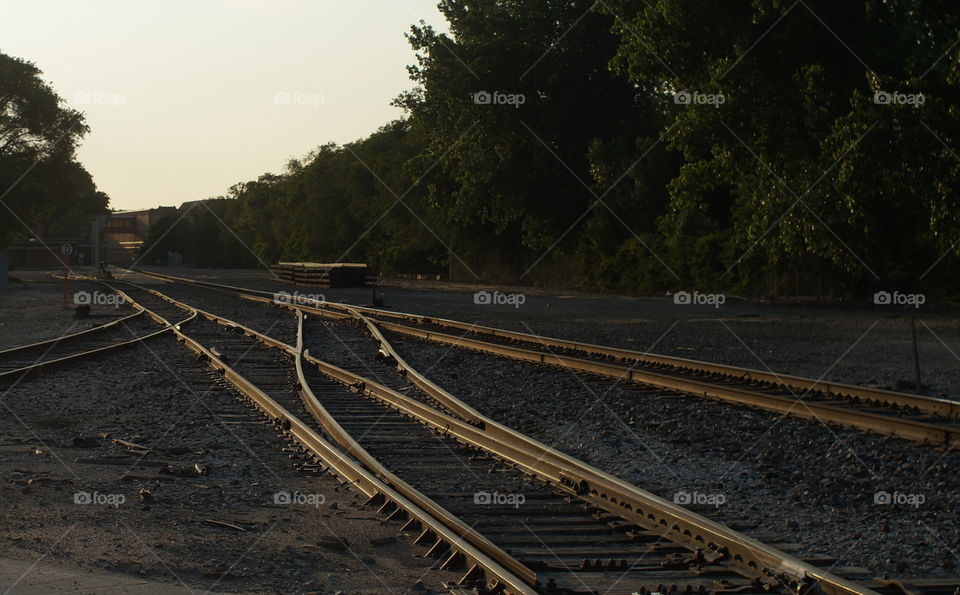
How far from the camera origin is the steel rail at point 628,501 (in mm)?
5305

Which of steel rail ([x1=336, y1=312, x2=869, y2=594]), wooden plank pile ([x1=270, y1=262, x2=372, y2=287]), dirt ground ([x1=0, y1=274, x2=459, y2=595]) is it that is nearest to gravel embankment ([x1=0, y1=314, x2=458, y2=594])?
dirt ground ([x1=0, y1=274, x2=459, y2=595])

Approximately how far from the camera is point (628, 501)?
6.90 metres

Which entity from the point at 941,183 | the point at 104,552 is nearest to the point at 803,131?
the point at 941,183

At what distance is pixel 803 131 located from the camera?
2614cm

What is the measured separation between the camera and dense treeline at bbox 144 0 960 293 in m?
22.3

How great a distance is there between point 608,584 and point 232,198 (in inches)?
6634

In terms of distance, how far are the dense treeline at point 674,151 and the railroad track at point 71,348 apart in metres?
14.0

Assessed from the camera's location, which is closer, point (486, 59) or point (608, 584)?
point (608, 584)

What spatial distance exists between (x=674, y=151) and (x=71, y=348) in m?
27.6

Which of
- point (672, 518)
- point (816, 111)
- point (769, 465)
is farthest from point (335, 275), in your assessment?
point (672, 518)

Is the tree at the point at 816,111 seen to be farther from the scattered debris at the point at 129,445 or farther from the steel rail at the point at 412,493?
the scattered debris at the point at 129,445

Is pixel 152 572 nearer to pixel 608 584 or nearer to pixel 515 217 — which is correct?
pixel 608 584

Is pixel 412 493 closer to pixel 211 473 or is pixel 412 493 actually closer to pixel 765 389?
pixel 211 473

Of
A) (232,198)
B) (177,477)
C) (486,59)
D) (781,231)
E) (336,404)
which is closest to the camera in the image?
(177,477)
